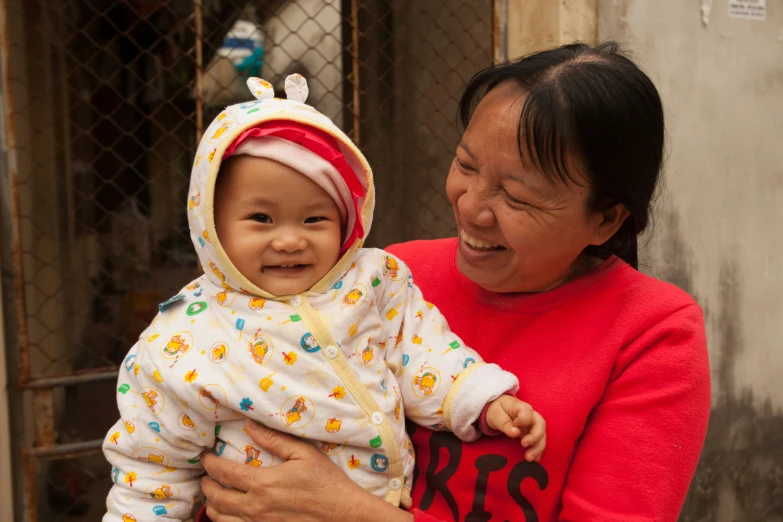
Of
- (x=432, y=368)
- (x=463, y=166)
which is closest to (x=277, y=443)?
(x=432, y=368)

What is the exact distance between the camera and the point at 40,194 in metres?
4.04

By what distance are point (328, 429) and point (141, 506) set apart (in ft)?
1.23

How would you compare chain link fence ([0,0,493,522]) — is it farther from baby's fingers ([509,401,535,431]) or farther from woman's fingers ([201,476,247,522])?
baby's fingers ([509,401,535,431])

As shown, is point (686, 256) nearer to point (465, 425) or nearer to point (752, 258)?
point (752, 258)

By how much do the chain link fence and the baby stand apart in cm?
226

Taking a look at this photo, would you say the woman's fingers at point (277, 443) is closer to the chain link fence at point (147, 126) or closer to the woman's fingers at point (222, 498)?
the woman's fingers at point (222, 498)

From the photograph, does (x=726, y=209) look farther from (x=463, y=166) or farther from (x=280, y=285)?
(x=280, y=285)

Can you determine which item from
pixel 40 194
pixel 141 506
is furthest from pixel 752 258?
pixel 40 194

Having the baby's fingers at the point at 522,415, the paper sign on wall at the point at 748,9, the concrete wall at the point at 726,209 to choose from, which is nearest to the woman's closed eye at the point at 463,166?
the baby's fingers at the point at 522,415

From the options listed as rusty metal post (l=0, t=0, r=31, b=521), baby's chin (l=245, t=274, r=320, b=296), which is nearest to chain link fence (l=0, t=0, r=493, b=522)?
Result: rusty metal post (l=0, t=0, r=31, b=521)

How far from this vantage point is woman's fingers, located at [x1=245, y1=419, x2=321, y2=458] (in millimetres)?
1343

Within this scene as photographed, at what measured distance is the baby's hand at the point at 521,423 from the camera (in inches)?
51.1

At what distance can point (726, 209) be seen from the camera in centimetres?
337

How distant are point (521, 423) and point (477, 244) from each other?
0.39 meters
